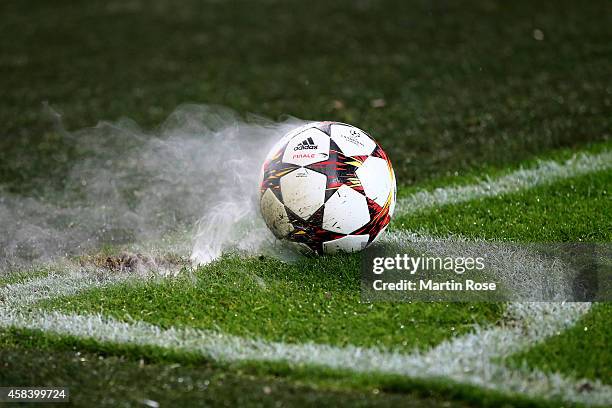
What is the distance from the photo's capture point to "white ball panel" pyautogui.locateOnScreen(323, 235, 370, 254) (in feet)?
15.8

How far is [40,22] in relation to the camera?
12539mm

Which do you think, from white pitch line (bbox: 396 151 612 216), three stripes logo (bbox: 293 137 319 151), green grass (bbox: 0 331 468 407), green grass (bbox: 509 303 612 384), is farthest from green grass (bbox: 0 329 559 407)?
white pitch line (bbox: 396 151 612 216)

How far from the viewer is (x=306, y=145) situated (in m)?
4.78

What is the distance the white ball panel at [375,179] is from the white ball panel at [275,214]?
48 centimetres

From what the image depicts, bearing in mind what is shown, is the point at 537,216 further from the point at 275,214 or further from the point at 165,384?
the point at 165,384

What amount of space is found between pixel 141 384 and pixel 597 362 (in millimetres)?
2077

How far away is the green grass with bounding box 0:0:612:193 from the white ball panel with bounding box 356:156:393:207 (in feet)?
5.46

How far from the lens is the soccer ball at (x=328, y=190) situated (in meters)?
4.68

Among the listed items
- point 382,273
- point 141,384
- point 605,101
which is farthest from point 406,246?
point 605,101

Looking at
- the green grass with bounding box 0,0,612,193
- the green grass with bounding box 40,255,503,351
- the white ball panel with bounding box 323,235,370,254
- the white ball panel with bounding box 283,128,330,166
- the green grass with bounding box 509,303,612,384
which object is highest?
the green grass with bounding box 0,0,612,193

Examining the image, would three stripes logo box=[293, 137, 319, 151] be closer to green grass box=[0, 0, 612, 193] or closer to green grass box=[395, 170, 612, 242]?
green grass box=[395, 170, 612, 242]

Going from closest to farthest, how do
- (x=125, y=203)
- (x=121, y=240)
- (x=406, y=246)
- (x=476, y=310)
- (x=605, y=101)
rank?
(x=476, y=310) → (x=406, y=246) → (x=121, y=240) → (x=125, y=203) → (x=605, y=101)

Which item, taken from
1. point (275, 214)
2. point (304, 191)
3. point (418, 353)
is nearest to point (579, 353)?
point (418, 353)

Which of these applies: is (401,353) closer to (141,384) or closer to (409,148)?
(141,384)
